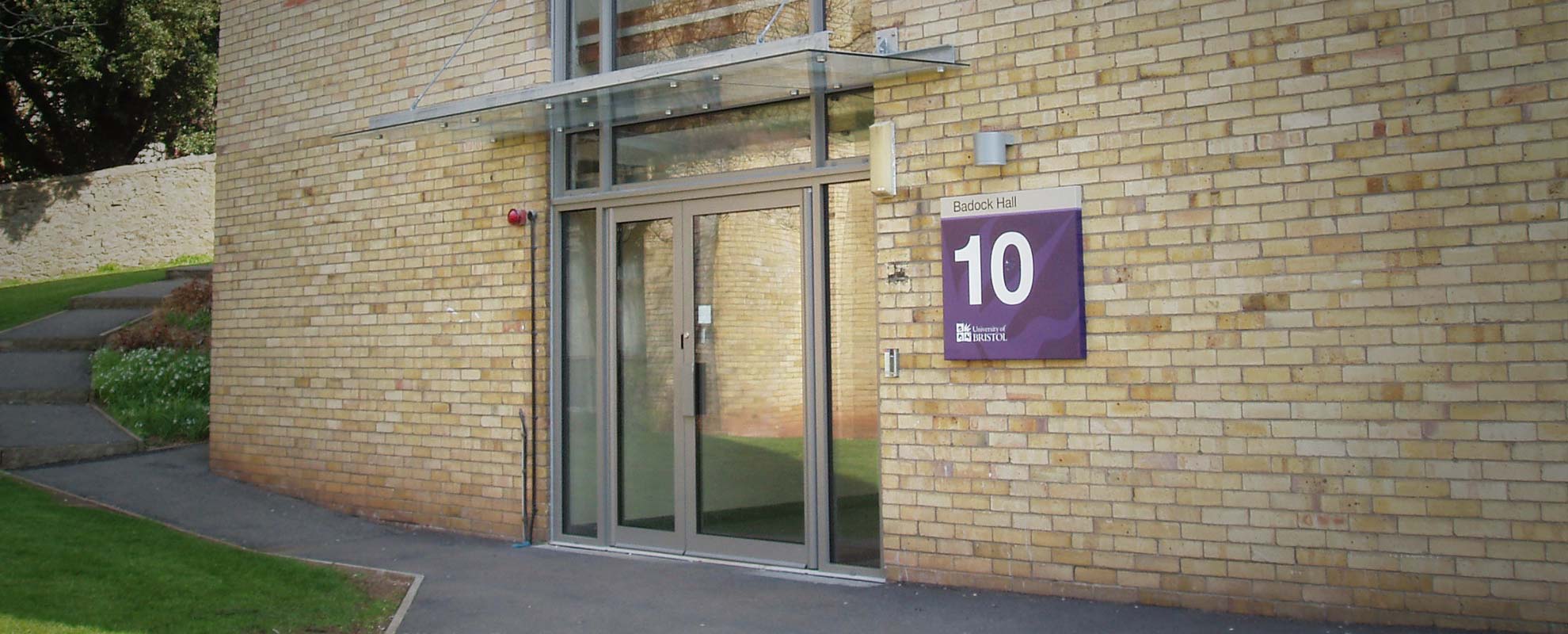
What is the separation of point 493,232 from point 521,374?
3.47ft

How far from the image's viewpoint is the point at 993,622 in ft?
18.2

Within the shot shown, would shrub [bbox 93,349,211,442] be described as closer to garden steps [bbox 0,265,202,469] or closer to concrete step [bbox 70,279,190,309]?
garden steps [bbox 0,265,202,469]

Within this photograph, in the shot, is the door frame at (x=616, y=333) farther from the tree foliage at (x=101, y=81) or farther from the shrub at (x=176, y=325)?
the tree foliage at (x=101, y=81)

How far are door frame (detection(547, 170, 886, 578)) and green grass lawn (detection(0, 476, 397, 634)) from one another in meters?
1.77

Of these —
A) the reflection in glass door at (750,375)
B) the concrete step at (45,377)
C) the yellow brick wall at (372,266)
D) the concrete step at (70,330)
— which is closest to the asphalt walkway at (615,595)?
the reflection in glass door at (750,375)

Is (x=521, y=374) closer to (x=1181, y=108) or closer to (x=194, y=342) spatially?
(x=1181, y=108)

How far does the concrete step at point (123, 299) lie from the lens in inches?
593

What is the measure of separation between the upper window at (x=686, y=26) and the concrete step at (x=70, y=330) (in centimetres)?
857

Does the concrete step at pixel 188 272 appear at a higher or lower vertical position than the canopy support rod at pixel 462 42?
lower

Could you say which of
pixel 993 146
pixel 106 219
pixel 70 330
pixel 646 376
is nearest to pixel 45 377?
pixel 70 330

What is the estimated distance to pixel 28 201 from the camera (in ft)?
66.4

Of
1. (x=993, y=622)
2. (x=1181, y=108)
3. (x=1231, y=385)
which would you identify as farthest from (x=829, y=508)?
(x=1181, y=108)

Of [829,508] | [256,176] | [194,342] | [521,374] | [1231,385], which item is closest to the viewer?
[1231,385]

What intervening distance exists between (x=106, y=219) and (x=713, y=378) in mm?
18197
